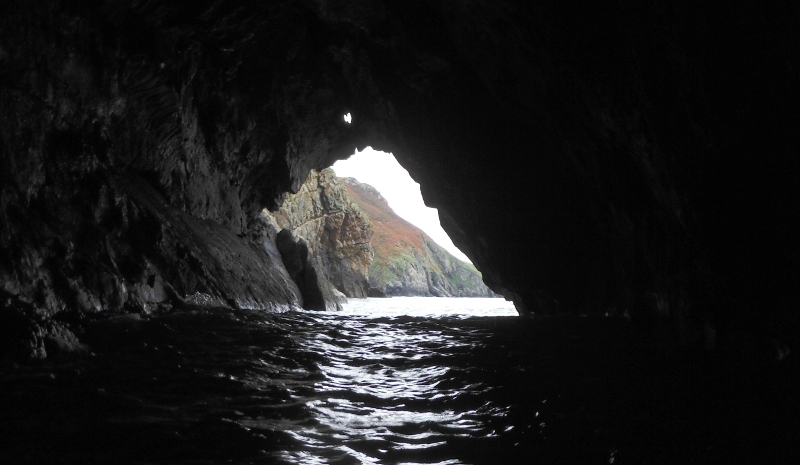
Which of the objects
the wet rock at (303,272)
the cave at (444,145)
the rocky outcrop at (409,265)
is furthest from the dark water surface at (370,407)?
the rocky outcrop at (409,265)

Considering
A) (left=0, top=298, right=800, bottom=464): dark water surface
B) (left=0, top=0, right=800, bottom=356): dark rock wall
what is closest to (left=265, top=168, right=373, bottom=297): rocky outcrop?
(left=0, top=0, right=800, bottom=356): dark rock wall

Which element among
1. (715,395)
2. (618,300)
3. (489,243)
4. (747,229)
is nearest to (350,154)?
(489,243)

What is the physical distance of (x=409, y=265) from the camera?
9906 cm

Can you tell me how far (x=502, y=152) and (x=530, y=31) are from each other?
19.5 ft

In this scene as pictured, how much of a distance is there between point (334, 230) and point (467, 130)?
50061 millimetres

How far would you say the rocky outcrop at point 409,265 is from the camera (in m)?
94.2

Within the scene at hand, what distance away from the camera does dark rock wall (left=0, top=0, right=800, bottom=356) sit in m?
6.52

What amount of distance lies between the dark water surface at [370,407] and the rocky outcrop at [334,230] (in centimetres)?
5276

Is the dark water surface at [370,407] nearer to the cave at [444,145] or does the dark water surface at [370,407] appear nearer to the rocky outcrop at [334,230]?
the cave at [444,145]

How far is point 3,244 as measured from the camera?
7562 mm

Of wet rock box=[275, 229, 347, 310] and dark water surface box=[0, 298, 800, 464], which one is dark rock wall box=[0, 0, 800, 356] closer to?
dark water surface box=[0, 298, 800, 464]

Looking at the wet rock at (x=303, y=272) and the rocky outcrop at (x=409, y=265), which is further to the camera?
the rocky outcrop at (x=409, y=265)

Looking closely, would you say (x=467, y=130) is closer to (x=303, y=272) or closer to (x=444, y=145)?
(x=444, y=145)

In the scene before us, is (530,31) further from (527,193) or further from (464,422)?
(464,422)
